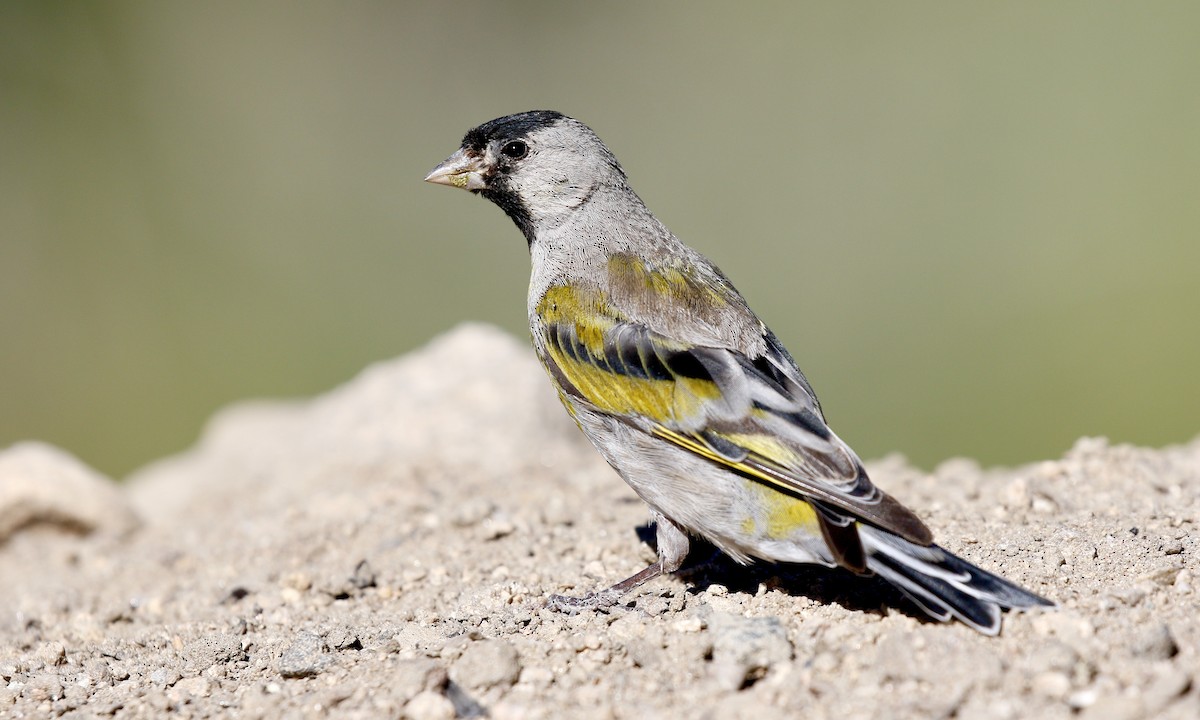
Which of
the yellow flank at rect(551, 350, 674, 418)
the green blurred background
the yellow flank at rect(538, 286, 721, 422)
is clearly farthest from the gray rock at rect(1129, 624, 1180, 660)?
the green blurred background

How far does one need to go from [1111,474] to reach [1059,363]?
5.75 meters

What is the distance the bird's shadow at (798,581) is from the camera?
4.17 m

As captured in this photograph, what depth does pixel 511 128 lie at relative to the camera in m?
5.49

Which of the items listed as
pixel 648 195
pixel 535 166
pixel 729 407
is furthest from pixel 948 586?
pixel 648 195

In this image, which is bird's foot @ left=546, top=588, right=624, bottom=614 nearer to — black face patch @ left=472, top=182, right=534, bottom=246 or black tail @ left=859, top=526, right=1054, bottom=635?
black tail @ left=859, top=526, right=1054, bottom=635

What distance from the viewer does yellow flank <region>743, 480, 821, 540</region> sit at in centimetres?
421

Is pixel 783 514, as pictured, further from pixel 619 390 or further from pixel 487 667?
pixel 487 667

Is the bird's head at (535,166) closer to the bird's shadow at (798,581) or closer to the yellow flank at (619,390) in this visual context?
the yellow flank at (619,390)

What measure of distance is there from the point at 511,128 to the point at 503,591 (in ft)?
6.98

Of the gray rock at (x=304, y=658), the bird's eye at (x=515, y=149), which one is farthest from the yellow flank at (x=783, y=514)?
the bird's eye at (x=515, y=149)

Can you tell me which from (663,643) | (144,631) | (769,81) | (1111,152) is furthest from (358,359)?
(663,643)

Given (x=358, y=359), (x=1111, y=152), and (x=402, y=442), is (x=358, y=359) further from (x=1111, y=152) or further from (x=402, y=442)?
(x=1111, y=152)

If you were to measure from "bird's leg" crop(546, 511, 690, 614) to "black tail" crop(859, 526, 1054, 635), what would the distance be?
0.97m

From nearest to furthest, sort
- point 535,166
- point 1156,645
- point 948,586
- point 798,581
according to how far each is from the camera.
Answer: point 1156,645 < point 948,586 < point 798,581 < point 535,166
